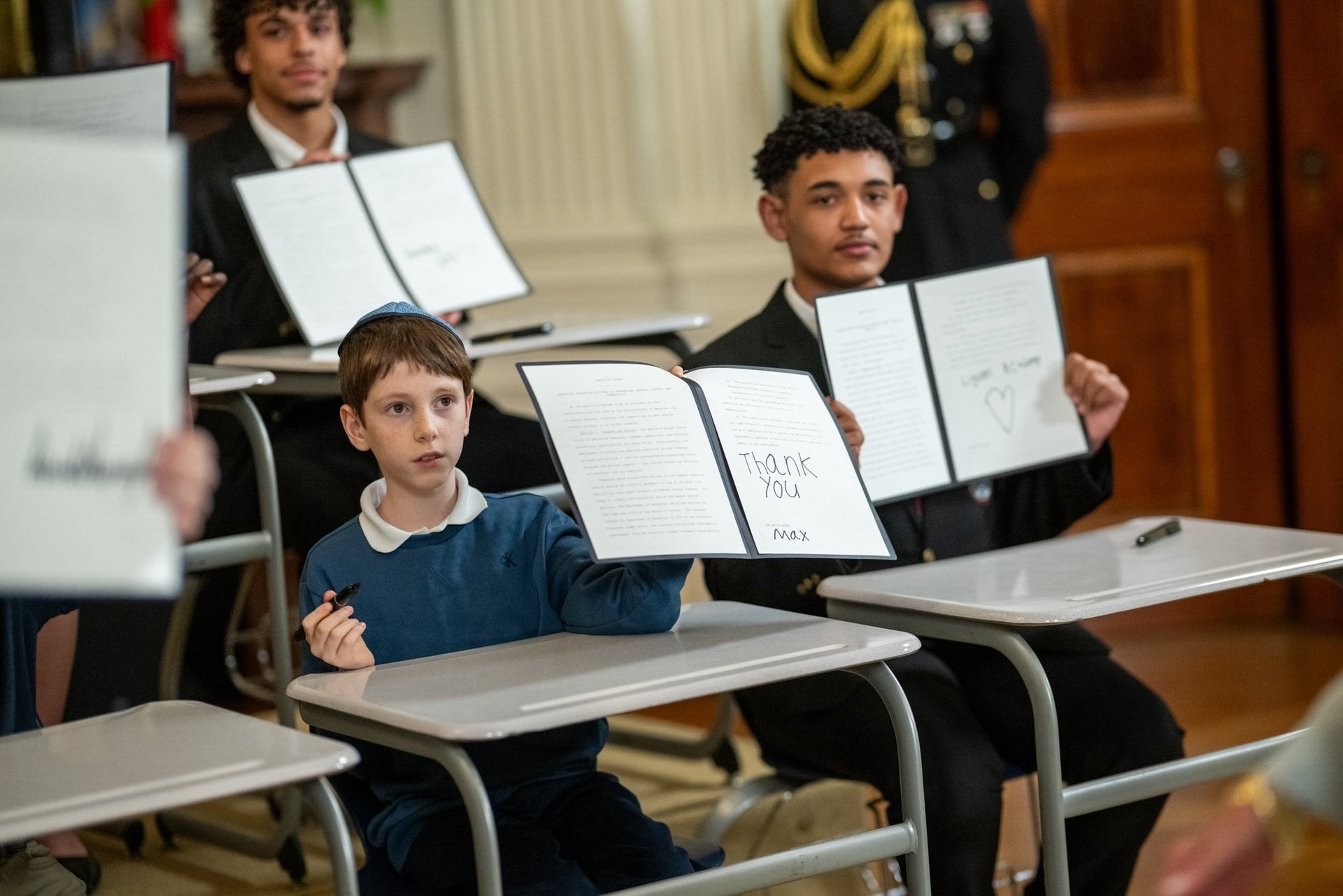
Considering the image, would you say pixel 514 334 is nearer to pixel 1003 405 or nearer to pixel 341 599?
pixel 1003 405

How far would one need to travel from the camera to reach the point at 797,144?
247 cm

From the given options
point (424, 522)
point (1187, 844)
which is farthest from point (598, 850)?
point (1187, 844)

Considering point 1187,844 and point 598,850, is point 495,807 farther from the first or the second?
point 1187,844

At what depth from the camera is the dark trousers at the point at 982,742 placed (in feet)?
6.81

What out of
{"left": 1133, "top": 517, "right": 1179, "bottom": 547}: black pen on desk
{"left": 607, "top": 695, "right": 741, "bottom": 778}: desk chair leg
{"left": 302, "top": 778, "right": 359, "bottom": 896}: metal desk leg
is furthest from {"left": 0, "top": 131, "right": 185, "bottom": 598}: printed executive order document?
{"left": 607, "top": 695, "right": 741, "bottom": 778}: desk chair leg

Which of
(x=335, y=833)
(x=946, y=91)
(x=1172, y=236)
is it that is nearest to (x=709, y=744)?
(x=946, y=91)

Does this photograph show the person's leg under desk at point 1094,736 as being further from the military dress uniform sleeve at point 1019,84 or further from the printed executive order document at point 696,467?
the military dress uniform sleeve at point 1019,84

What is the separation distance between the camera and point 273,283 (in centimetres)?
295

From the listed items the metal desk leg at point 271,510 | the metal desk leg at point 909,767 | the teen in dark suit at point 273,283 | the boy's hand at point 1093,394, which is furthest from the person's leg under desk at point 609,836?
the teen in dark suit at point 273,283

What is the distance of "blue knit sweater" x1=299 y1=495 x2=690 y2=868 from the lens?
1869 millimetres

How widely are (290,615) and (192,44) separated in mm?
1498

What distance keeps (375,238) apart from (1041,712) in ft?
4.80

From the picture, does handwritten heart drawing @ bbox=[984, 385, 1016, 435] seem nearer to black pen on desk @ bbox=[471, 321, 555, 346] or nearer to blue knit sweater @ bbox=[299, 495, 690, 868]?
blue knit sweater @ bbox=[299, 495, 690, 868]

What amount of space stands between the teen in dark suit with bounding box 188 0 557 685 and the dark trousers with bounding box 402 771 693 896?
3.42 feet
